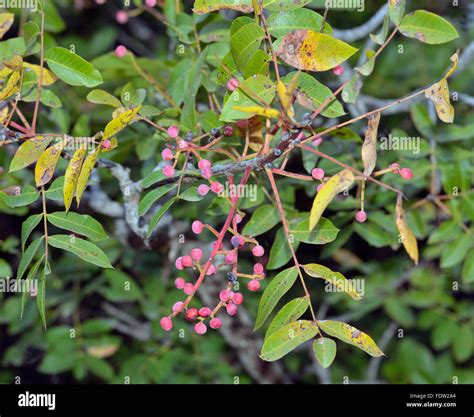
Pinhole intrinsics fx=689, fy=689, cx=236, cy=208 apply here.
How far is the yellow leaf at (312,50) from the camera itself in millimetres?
1090

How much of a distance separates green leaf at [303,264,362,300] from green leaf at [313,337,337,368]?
0.09 m

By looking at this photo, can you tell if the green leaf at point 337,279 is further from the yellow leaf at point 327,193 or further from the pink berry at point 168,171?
the pink berry at point 168,171

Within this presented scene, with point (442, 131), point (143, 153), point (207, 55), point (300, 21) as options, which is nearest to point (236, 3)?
point (300, 21)

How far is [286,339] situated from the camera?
1.18 meters

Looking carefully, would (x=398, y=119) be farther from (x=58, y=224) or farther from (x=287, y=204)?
(x=58, y=224)

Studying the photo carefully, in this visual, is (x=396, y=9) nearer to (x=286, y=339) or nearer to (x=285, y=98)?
(x=285, y=98)

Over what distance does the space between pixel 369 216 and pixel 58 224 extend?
775 millimetres

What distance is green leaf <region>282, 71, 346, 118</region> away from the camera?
3.86 feet

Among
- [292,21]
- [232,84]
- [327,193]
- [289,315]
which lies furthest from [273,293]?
[292,21]

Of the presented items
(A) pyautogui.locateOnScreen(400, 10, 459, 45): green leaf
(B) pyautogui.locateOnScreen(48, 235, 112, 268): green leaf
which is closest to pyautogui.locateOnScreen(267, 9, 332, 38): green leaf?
(A) pyautogui.locateOnScreen(400, 10, 459, 45): green leaf

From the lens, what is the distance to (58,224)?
1.33 m

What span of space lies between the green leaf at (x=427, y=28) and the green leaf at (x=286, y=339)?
0.55 metres

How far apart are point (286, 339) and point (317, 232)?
21 centimetres

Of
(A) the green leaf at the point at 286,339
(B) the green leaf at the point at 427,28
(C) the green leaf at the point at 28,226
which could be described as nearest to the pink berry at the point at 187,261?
(A) the green leaf at the point at 286,339
